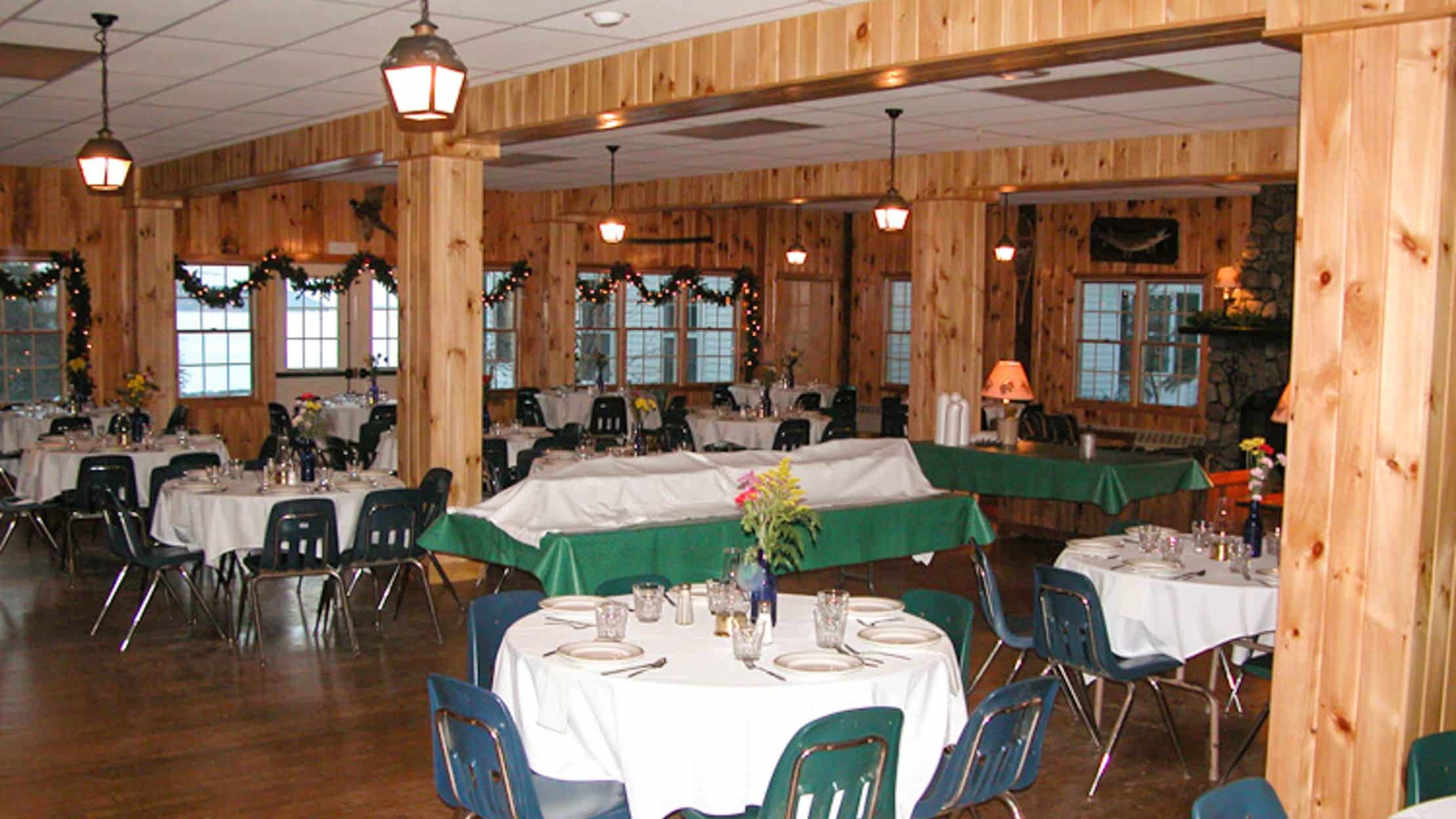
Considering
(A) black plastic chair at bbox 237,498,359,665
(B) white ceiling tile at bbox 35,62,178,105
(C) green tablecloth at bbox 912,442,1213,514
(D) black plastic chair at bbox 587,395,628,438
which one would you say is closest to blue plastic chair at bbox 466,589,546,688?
(A) black plastic chair at bbox 237,498,359,665

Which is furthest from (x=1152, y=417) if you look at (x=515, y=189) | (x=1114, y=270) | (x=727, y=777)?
(x=727, y=777)

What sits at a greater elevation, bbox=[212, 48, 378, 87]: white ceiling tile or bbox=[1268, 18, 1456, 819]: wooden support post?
bbox=[212, 48, 378, 87]: white ceiling tile

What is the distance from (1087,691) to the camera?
22.0 ft

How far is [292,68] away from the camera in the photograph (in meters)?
7.43

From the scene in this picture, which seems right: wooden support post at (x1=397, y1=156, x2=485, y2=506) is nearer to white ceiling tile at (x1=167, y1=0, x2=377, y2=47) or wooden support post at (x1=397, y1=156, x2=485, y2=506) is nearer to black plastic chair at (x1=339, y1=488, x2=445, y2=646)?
black plastic chair at (x1=339, y1=488, x2=445, y2=646)

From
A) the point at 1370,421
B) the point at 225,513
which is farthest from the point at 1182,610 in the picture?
the point at 225,513

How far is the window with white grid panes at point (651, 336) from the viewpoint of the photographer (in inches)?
687

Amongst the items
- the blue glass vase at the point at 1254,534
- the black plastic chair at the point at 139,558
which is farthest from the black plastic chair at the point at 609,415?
the blue glass vase at the point at 1254,534

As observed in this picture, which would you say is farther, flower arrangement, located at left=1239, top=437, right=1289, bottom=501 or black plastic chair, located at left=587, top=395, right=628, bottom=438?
black plastic chair, located at left=587, top=395, right=628, bottom=438

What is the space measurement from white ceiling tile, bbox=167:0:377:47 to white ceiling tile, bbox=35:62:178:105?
1.35 meters

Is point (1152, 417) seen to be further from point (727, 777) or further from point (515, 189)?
point (727, 777)

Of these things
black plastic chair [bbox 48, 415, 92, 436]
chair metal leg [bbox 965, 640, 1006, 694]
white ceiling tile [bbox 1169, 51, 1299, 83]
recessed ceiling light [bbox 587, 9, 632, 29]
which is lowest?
chair metal leg [bbox 965, 640, 1006, 694]

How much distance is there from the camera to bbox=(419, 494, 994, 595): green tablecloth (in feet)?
22.1

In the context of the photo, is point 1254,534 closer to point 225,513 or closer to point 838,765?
point 838,765
